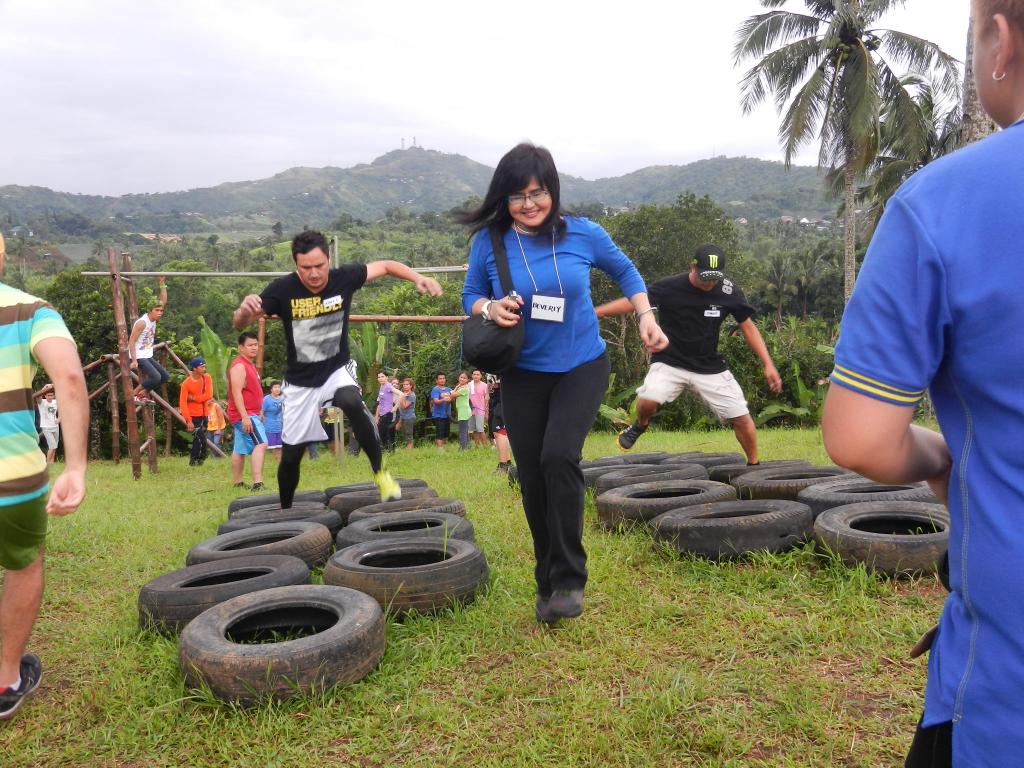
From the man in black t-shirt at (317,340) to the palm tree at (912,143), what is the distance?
2535 centimetres

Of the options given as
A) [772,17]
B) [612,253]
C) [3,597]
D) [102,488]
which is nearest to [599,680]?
[612,253]

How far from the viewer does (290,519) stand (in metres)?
6.13

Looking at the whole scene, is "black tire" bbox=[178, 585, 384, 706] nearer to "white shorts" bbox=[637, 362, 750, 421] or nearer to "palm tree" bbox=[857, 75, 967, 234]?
"white shorts" bbox=[637, 362, 750, 421]

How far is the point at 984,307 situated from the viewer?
3.39ft

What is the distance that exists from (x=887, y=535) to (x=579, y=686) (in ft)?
7.37

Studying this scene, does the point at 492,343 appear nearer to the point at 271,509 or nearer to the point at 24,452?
the point at 24,452

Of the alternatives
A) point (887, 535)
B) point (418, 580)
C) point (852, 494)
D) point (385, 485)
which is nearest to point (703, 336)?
point (852, 494)

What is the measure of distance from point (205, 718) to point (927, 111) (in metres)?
33.6

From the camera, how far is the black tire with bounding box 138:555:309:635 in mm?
4066

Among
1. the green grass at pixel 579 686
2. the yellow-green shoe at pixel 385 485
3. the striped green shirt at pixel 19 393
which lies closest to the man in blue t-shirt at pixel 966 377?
the green grass at pixel 579 686

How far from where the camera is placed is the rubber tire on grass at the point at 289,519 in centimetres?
602

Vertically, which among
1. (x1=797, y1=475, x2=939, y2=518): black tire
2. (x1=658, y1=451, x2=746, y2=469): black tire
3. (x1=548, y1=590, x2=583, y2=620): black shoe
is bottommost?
(x1=658, y1=451, x2=746, y2=469): black tire

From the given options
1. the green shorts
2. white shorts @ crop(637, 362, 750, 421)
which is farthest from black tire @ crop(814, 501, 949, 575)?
the green shorts

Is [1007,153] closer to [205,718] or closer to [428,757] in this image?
[428,757]
